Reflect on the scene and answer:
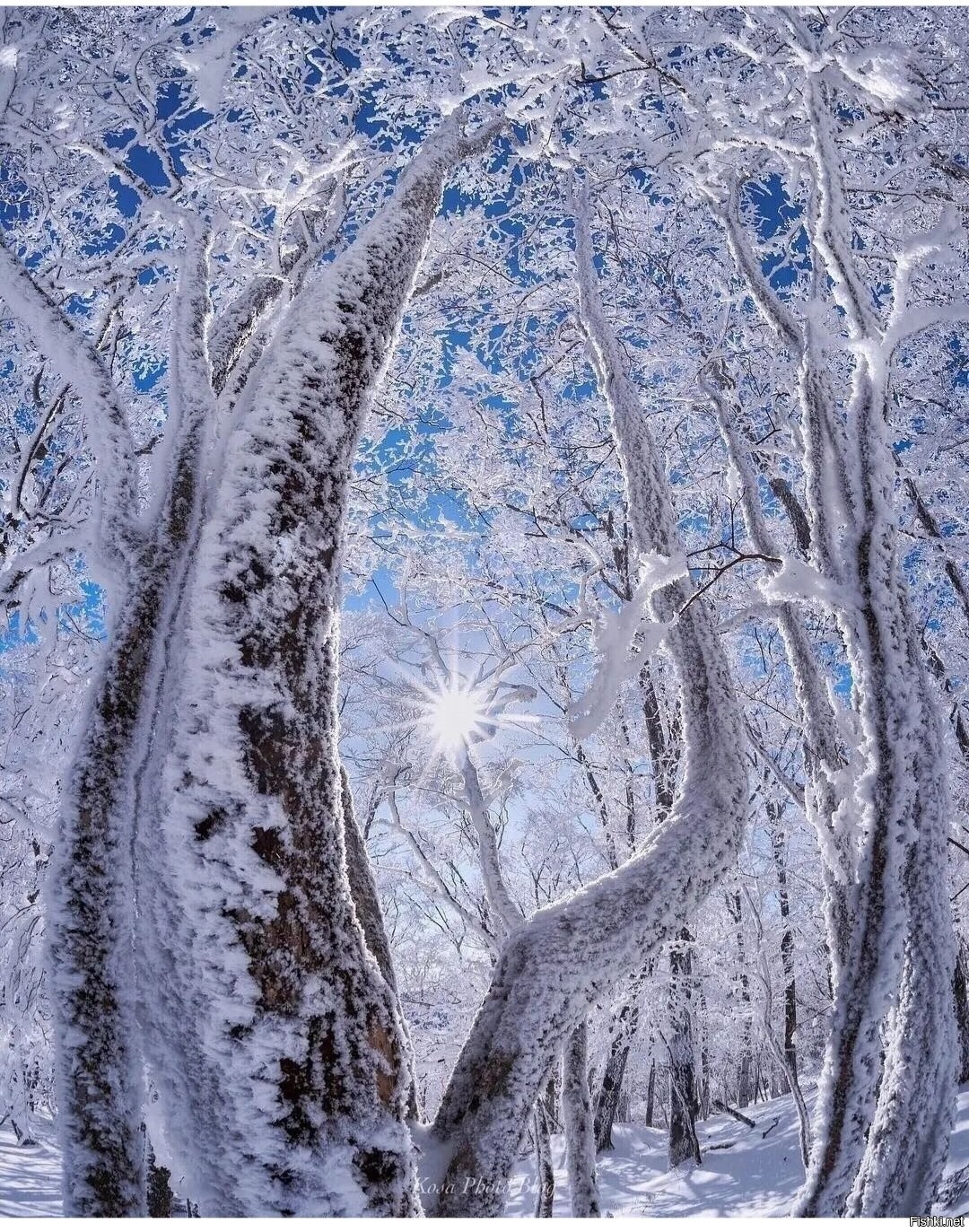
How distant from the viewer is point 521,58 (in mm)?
3791

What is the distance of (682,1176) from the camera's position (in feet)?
34.7

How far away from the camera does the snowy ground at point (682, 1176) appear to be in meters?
8.17

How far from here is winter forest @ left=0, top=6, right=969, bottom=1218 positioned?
1.61m

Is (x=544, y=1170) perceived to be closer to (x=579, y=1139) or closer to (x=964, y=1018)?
(x=579, y=1139)

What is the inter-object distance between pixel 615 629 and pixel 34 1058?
865 centimetres

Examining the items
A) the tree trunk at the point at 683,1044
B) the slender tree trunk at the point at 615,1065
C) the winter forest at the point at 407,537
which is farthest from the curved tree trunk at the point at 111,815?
the slender tree trunk at the point at 615,1065

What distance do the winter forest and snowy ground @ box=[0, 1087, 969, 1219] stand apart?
2.98m

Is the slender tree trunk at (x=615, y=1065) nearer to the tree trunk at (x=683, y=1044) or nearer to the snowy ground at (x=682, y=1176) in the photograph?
the tree trunk at (x=683, y=1044)

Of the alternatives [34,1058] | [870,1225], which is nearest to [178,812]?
[870,1225]

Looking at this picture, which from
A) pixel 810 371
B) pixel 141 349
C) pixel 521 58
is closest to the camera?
pixel 810 371

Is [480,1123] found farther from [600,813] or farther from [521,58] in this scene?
[600,813]

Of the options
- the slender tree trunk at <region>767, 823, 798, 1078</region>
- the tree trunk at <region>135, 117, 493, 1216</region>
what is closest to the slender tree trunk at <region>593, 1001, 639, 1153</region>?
the slender tree trunk at <region>767, 823, 798, 1078</region>

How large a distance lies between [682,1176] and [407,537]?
11.1m

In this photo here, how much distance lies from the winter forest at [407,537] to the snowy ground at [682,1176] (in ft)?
9.78
